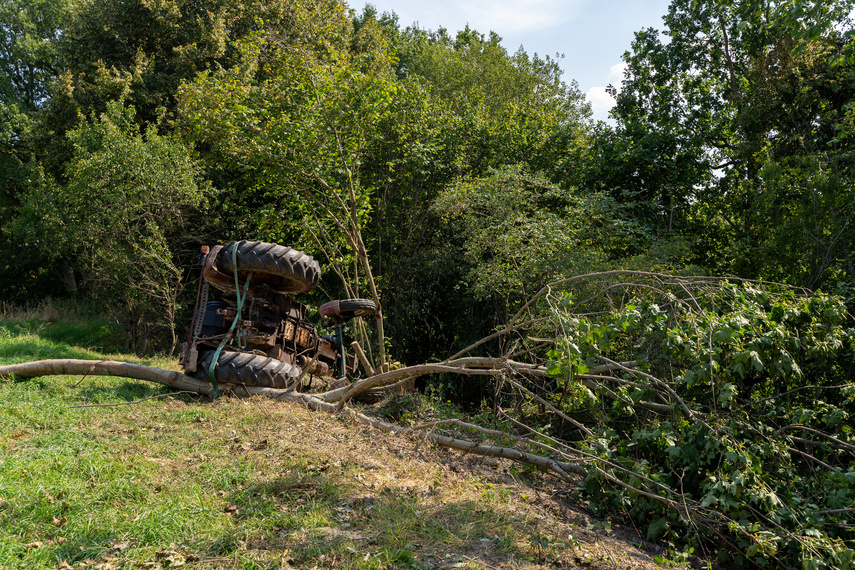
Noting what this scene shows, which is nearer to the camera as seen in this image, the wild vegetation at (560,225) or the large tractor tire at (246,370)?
the wild vegetation at (560,225)

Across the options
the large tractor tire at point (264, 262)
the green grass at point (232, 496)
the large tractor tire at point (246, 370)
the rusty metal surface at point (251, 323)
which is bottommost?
the green grass at point (232, 496)

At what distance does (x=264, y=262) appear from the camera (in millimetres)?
6129

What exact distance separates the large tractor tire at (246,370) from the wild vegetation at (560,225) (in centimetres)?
195

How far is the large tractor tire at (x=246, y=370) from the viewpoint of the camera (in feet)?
19.1

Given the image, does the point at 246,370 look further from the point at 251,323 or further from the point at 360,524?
the point at 360,524

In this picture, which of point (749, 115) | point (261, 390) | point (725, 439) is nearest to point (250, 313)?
point (261, 390)

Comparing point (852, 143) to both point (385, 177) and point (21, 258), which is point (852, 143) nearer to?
point (385, 177)

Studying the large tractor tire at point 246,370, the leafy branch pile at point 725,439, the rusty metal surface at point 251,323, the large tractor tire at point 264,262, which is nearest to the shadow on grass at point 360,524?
the leafy branch pile at point 725,439

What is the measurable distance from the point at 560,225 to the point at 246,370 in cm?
569

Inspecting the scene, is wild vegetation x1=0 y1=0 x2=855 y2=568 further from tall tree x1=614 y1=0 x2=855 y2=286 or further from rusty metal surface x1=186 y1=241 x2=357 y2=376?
rusty metal surface x1=186 y1=241 x2=357 y2=376

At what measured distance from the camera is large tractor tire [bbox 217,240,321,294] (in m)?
6.12

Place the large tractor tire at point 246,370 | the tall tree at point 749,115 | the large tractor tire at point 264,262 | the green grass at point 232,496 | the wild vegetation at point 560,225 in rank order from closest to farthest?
the green grass at point 232,496 < the wild vegetation at point 560,225 < the large tractor tire at point 246,370 < the large tractor tire at point 264,262 < the tall tree at point 749,115

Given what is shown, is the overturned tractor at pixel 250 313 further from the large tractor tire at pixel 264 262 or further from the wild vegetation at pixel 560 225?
the wild vegetation at pixel 560 225

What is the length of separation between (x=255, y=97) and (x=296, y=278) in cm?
389
